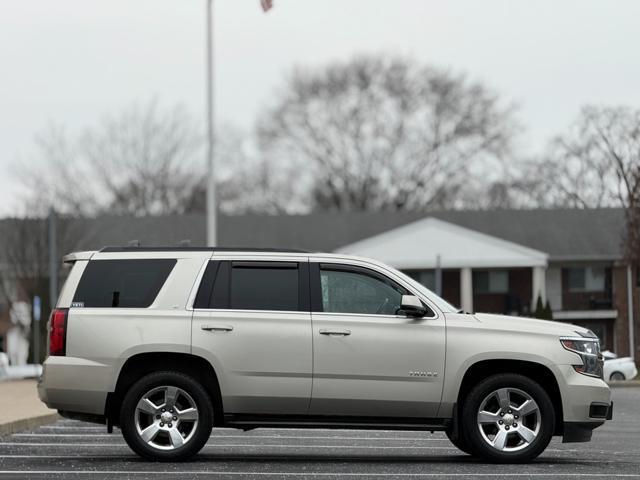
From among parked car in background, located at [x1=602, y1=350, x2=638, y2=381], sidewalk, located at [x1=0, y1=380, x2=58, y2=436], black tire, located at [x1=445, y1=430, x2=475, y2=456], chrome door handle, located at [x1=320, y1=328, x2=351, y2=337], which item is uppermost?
chrome door handle, located at [x1=320, y1=328, x2=351, y2=337]

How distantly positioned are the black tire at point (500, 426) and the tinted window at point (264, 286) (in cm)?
172

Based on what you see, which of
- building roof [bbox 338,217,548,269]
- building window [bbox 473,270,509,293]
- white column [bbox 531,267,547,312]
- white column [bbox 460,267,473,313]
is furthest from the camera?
building window [bbox 473,270,509,293]

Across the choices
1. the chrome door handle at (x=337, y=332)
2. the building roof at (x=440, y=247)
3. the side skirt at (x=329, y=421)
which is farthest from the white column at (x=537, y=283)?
the chrome door handle at (x=337, y=332)

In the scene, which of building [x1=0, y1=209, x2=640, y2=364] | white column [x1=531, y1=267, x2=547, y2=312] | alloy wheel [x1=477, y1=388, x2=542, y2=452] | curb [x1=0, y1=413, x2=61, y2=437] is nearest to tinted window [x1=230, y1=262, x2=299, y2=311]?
alloy wheel [x1=477, y1=388, x2=542, y2=452]

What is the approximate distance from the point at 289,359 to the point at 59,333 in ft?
6.51

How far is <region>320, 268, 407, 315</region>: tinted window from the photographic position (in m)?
12.8

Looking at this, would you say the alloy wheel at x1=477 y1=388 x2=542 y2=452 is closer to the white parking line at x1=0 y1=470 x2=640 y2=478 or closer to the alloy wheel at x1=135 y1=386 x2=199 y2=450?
the white parking line at x1=0 y1=470 x2=640 y2=478

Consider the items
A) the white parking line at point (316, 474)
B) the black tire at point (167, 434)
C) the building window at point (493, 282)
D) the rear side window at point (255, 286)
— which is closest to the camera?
the white parking line at point (316, 474)

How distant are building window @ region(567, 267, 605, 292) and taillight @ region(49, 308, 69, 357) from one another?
49.1m

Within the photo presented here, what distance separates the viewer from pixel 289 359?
41.0 feet

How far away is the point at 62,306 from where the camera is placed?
12.7 meters

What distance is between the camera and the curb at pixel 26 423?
Answer: 1691cm

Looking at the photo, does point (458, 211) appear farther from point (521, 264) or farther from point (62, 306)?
point (62, 306)

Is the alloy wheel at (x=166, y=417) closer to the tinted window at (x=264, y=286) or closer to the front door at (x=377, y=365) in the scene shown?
A: the tinted window at (x=264, y=286)
